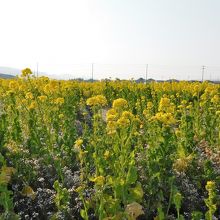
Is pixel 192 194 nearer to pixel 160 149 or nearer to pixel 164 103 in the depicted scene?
pixel 160 149

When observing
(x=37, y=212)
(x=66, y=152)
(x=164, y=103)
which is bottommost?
(x=37, y=212)

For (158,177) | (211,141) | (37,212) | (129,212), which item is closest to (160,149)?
(158,177)

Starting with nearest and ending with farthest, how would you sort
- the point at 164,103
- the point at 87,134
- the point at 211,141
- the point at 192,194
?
the point at 192,194, the point at 164,103, the point at 87,134, the point at 211,141

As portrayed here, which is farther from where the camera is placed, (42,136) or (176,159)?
(42,136)

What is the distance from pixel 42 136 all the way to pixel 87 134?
31.9 inches

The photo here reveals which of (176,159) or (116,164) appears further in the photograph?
(176,159)

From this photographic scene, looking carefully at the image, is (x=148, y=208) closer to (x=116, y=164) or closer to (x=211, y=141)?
(x=116, y=164)

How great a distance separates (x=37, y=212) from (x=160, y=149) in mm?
1551

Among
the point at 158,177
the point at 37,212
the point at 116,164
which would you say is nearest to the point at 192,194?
the point at 158,177

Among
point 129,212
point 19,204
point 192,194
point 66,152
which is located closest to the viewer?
point 129,212

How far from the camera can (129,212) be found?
3.80 m

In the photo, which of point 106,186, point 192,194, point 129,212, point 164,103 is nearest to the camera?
point 129,212

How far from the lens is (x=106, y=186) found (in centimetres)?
422

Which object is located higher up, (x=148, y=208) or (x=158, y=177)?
(x=158, y=177)
